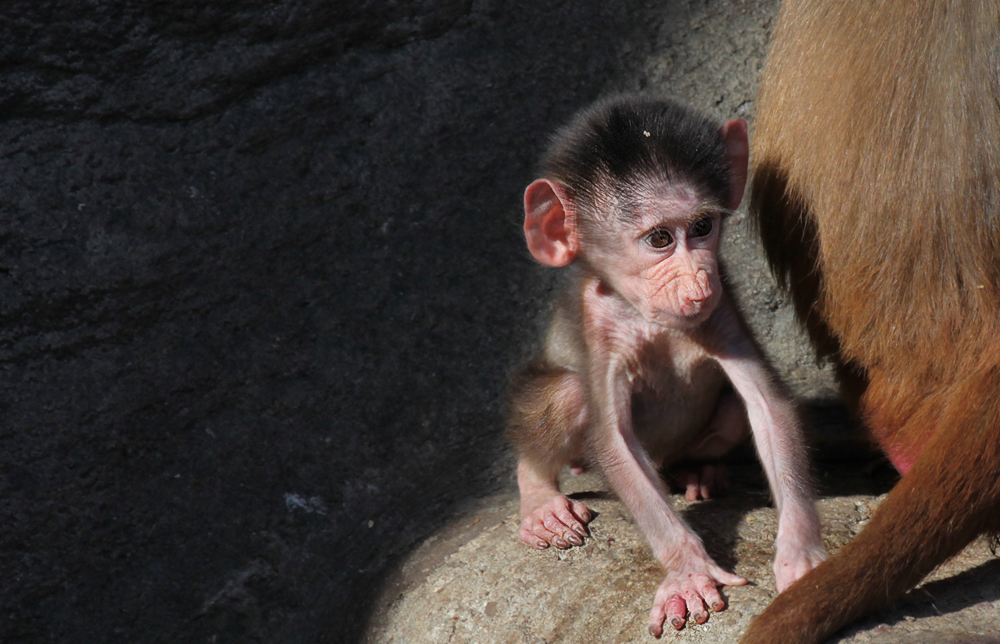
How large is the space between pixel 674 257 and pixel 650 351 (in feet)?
1.09

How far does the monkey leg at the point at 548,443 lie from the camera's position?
9.03 feet

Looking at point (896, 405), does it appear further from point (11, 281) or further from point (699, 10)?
point (11, 281)

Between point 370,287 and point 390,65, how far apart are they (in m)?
0.81

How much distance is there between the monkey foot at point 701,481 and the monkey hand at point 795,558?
539mm

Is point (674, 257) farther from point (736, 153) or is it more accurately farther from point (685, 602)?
point (685, 602)

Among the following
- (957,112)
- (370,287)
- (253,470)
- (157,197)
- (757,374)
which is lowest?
(253,470)

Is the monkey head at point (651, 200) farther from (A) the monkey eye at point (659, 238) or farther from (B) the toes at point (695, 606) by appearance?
(B) the toes at point (695, 606)

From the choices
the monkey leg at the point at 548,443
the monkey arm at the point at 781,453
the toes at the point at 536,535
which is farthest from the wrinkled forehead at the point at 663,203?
the toes at the point at 536,535

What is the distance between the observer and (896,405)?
8.08 feet

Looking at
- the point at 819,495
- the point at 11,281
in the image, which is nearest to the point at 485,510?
the point at 819,495

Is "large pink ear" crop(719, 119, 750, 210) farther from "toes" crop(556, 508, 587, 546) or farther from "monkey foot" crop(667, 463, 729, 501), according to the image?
"toes" crop(556, 508, 587, 546)

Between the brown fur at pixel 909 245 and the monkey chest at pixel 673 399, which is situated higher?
the brown fur at pixel 909 245

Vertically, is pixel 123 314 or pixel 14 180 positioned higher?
pixel 14 180

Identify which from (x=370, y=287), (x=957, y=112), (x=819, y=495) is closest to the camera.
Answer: (x=957, y=112)
